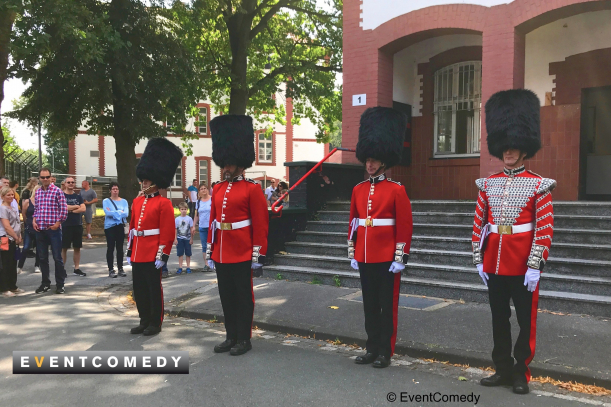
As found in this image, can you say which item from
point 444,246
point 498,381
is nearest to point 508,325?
point 498,381

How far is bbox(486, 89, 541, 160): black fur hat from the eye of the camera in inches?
182

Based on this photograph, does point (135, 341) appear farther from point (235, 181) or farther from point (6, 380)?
point (235, 181)

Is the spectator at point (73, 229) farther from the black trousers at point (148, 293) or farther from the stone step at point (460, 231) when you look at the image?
the black trousers at point (148, 293)

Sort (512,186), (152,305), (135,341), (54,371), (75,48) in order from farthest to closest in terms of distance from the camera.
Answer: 1. (75,48)
2. (152,305)
3. (135,341)
4. (54,371)
5. (512,186)

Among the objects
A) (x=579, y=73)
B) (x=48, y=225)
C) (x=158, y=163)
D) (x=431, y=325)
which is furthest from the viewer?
(x=579, y=73)

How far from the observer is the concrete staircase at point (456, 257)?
7027 millimetres

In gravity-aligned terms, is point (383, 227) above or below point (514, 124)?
below

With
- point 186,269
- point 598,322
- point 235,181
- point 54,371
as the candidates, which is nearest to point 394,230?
point 235,181

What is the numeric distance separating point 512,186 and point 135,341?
4208mm

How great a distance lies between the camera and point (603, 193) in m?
10.6

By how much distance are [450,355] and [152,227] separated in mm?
3566

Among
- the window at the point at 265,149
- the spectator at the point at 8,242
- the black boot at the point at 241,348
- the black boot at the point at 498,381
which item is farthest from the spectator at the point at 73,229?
the window at the point at 265,149

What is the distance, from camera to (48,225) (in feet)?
30.5

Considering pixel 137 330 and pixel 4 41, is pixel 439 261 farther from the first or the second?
pixel 4 41
